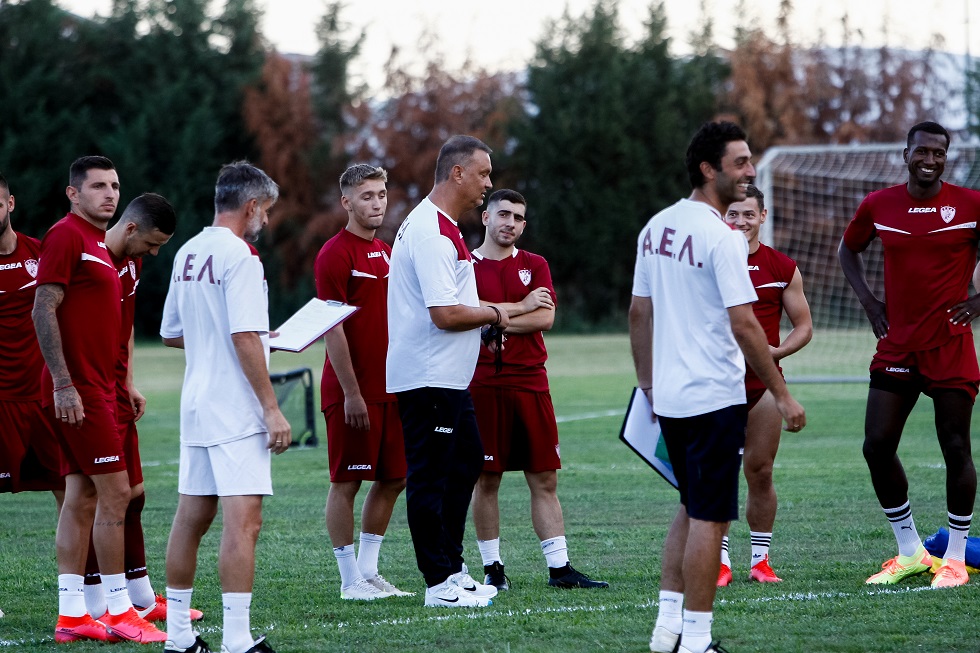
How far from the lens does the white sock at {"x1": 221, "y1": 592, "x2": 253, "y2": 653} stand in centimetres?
506

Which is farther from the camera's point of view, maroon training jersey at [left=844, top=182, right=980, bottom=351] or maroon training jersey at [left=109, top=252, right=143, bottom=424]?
maroon training jersey at [left=844, top=182, right=980, bottom=351]

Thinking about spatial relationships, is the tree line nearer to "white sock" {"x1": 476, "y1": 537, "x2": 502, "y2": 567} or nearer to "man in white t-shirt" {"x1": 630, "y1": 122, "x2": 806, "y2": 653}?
"white sock" {"x1": 476, "y1": 537, "x2": 502, "y2": 567}

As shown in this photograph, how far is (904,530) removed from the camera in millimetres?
6852

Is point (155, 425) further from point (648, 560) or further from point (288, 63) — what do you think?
point (288, 63)

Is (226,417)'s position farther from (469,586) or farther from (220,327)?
(469,586)

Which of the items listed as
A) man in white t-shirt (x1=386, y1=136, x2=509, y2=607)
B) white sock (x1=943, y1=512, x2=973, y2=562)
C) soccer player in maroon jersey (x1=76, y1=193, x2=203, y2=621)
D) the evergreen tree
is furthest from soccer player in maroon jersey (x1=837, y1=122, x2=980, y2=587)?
the evergreen tree

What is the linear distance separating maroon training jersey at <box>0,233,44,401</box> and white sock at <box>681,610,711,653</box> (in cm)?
384

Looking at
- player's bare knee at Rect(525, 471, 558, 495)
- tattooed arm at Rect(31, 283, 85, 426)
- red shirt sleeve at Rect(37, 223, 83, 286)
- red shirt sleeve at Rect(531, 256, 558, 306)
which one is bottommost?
player's bare knee at Rect(525, 471, 558, 495)

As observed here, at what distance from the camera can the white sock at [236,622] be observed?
5062 millimetres

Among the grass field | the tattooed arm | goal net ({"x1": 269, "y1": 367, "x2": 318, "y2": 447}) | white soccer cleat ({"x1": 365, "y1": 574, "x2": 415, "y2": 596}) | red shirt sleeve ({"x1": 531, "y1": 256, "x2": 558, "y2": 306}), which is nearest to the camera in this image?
the grass field

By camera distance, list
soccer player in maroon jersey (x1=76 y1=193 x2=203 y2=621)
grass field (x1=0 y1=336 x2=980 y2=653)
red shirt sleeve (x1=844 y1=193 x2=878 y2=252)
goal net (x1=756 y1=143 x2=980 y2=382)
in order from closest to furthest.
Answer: grass field (x1=0 y1=336 x2=980 y2=653)
soccer player in maroon jersey (x1=76 y1=193 x2=203 y2=621)
red shirt sleeve (x1=844 y1=193 x2=878 y2=252)
goal net (x1=756 y1=143 x2=980 y2=382)

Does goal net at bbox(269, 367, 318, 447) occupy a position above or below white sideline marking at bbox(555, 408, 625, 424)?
above

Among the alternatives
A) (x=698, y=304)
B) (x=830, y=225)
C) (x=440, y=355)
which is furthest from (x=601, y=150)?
(x=698, y=304)

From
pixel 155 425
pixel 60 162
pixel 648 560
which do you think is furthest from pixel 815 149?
pixel 60 162
